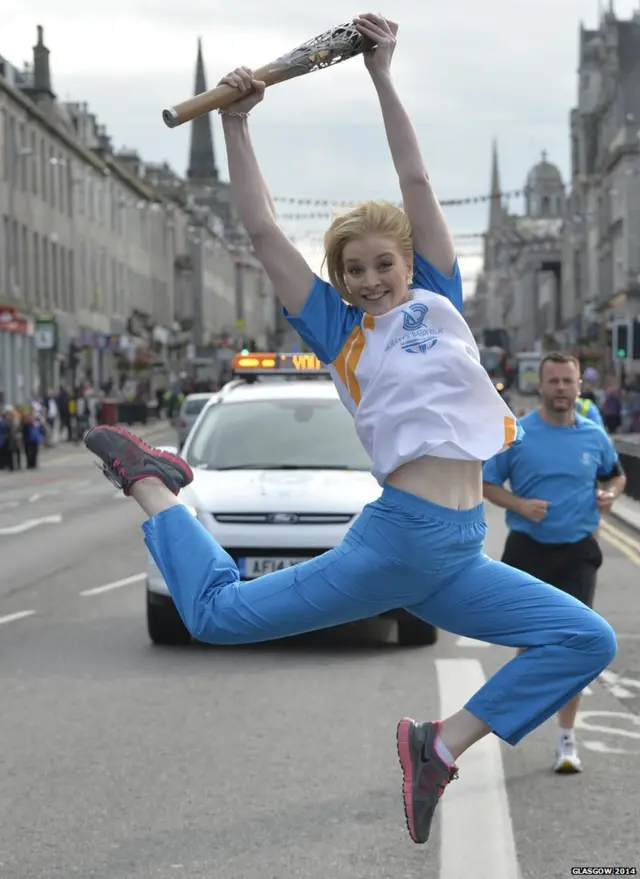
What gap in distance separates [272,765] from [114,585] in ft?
28.0

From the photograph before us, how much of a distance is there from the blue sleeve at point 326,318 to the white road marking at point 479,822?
1.84m

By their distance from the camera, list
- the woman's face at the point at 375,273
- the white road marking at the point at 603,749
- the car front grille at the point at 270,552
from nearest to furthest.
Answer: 1. the woman's face at the point at 375,273
2. the white road marking at the point at 603,749
3. the car front grille at the point at 270,552

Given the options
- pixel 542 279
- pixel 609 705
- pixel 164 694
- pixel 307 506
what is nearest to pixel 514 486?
pixel 609 705

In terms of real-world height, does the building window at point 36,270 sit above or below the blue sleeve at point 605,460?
above

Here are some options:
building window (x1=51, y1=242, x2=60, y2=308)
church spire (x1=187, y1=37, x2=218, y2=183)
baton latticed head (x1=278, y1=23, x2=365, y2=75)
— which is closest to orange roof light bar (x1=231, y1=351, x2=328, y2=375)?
baton latticed head (x1=278, y1=23, x2=365, y2=75)

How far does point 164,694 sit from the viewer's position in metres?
9.50

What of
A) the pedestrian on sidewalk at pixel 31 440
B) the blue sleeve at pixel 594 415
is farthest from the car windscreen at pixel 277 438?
the pedestrian on sidewalk at pixel 31 440

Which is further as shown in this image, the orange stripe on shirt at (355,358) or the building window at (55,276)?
the building window at (55,276)

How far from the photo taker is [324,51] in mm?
4559

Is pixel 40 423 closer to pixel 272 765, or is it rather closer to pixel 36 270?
pixel 36 270

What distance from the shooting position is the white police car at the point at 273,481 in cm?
1159

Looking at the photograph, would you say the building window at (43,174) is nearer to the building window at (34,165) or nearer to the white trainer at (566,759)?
the building window at (34,165)

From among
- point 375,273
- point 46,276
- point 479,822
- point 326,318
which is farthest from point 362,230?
point 46,276

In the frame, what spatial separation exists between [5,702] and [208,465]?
12.9 ft
